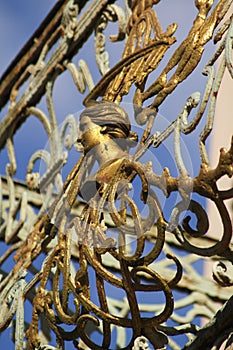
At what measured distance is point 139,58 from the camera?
5066mm

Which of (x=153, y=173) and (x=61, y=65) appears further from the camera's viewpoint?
(x=61, y=65)

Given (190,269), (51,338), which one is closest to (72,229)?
(51,338)

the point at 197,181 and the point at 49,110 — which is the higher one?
the point at 49,110

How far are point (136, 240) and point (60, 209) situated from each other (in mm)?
642

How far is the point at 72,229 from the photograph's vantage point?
192 inches

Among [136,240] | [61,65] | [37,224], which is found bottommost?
[136,240]

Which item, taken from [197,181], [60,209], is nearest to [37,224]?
[60,209]

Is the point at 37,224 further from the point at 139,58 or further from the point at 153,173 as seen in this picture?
the point at 153,173

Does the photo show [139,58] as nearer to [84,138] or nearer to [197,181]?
[84,138]

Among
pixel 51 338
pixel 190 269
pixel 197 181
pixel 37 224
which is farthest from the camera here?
pixel 190 269

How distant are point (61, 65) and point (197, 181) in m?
2.34

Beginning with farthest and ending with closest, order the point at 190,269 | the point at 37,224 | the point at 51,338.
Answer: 1. the point at 190,269
2. the point at 51,338
3. the point at 37,224

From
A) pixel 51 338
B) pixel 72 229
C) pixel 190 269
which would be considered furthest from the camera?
pixel 190 269

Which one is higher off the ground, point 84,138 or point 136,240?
point 84,138
